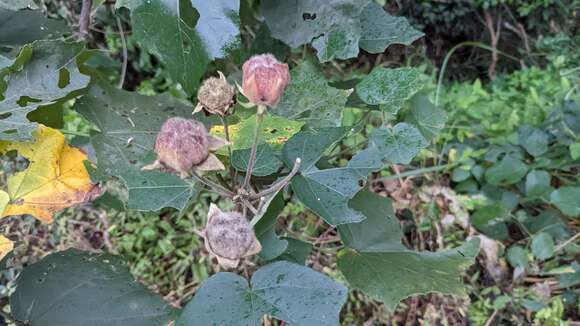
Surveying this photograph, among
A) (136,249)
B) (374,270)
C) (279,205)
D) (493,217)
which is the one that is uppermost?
(279,205)

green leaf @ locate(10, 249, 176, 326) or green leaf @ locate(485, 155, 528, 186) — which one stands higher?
green leaf @ locate(10, 249, 176, 326)

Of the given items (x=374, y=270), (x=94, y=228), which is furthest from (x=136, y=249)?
(x=374, y=270)

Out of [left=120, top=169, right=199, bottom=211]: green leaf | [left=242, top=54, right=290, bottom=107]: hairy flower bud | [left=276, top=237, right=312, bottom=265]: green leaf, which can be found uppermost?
[left=242, top=54, right=290, bottom=107]: hairy flower bud

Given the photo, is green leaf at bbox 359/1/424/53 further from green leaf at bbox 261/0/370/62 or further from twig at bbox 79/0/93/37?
twig at bbox 79/0/93/37

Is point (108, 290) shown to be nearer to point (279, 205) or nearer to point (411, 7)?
point (279, 205)

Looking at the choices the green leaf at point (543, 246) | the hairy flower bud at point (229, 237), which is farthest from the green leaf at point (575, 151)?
the hairy flower bud at point (229, 237)

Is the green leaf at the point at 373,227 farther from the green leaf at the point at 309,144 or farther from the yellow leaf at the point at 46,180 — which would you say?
the yellow leaf at the point at 46,180

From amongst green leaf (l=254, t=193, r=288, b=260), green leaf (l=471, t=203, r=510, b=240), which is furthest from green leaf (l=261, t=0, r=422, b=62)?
green leaf (l=471, t=203, r=510, b=240)
